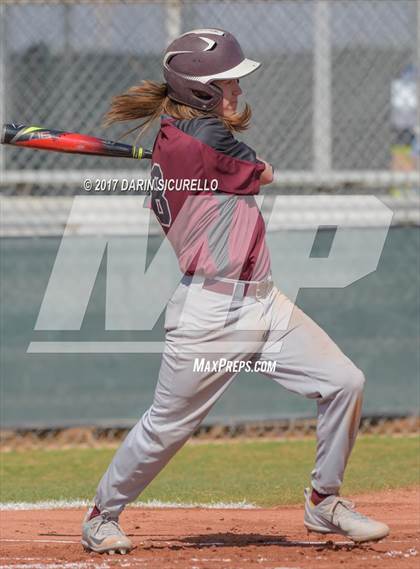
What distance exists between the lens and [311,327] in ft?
16.8

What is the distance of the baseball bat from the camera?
220 inches

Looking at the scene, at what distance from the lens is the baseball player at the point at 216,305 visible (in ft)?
16.3

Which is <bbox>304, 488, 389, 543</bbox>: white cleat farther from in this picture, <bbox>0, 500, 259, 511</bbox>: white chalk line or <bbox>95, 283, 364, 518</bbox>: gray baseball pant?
<bbox>0, 500, 259, 511</bbox>: white chalk line

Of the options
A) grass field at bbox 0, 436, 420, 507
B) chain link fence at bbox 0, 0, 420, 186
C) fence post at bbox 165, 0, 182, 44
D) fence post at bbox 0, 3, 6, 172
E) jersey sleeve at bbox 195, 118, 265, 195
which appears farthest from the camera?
chain link fence at bbox 0, 0, 420, 186

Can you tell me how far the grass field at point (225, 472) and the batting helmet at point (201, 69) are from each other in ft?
9.44

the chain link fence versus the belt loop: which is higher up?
the belt loop

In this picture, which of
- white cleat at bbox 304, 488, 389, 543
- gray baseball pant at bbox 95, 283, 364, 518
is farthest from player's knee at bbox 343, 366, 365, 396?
white cleat at bbox 304, 488, 389, 543

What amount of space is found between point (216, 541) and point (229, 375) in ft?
3.24

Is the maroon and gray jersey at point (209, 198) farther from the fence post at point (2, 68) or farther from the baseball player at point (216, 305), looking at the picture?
the fence post at point (2, 68)

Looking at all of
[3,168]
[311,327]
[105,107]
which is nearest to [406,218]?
[105,107]

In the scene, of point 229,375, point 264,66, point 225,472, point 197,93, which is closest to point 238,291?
point 229,375

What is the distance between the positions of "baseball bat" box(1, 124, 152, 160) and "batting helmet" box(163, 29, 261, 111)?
1.90ft

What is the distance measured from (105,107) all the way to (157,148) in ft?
15.9

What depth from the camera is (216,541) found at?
221 inches
